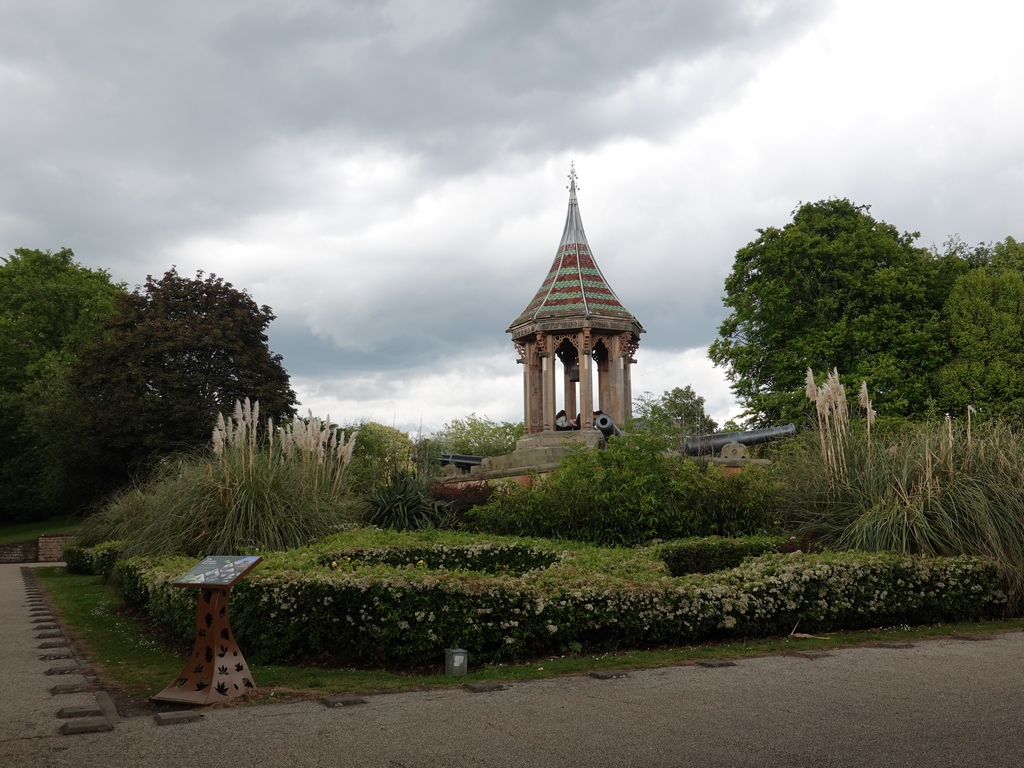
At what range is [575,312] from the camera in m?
21.4

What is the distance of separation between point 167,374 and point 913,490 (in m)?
22.3

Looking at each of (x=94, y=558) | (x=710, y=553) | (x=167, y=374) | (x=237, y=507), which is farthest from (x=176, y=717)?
(x=167, y=374)

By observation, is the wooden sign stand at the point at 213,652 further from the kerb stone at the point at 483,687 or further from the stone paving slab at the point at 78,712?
the kerb stone at the point at 483,687

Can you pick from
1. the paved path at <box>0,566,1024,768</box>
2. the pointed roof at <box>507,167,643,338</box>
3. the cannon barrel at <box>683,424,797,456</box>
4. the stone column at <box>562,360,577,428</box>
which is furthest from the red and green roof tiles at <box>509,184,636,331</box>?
the paved path at <box>0,566,1024,768</box>

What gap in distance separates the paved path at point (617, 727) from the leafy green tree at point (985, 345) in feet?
61.7

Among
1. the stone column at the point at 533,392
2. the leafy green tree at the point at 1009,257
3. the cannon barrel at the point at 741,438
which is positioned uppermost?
the leafy green tree at the point at 1009,257

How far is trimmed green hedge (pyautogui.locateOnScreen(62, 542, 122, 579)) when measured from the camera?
13.9m

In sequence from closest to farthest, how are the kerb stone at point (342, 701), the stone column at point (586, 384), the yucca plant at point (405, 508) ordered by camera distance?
1. the kerb stone at point (342, 701)
2. the yucca plant at point (405, 508)
3. the stone column at point (586, 384)

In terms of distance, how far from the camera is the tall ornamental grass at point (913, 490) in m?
8.95

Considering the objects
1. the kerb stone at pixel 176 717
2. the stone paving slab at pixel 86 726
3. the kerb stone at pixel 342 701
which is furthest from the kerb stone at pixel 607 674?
the stone paving slab at pixel 86 726

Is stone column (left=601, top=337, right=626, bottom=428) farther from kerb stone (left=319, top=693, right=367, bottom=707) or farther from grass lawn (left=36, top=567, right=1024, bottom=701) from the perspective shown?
kerb stone (left=319, top=693, right=367, bottom=707)

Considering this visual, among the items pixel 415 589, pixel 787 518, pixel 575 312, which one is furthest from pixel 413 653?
pixel 575 312

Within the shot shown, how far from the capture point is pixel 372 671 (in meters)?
6.38

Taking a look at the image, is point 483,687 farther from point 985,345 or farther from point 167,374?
point 167,374
